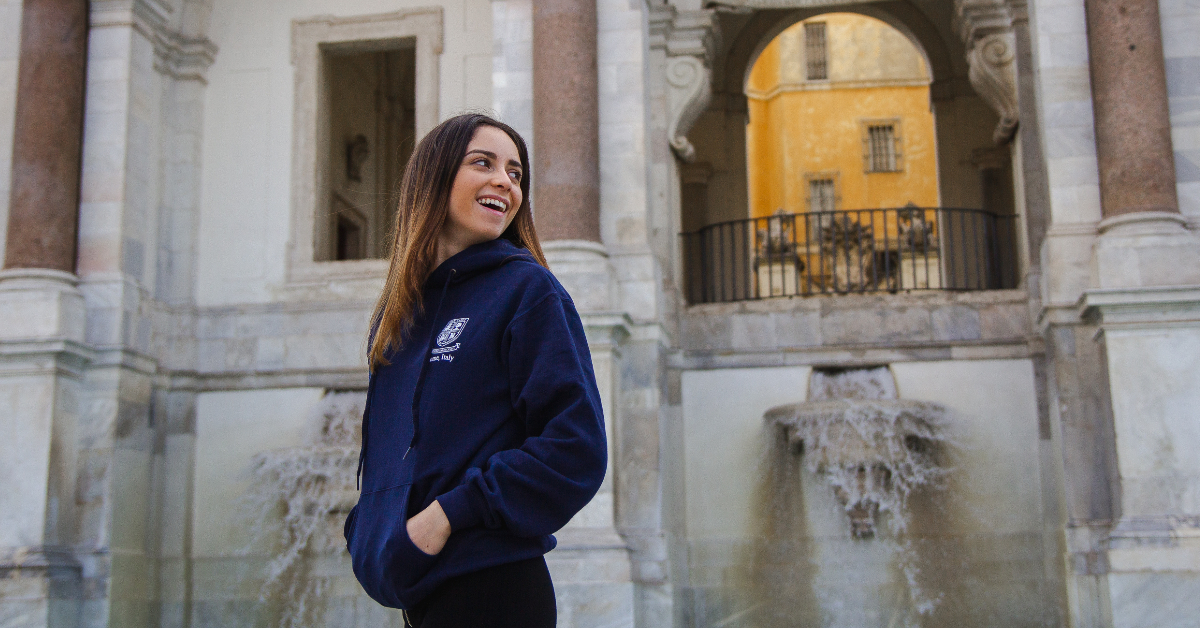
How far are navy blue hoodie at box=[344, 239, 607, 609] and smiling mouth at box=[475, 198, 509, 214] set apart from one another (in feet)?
0.26

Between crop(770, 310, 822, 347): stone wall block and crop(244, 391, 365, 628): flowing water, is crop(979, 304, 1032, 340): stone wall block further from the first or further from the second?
crop(244, 391, 365, 628): flowing water

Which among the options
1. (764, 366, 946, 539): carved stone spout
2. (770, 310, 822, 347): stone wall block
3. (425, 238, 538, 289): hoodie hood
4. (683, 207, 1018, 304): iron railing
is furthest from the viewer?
(683, 207, 1018, 304): iron railing

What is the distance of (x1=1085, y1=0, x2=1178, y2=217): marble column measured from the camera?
28.6 feet

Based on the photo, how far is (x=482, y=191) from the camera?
2.19 metres

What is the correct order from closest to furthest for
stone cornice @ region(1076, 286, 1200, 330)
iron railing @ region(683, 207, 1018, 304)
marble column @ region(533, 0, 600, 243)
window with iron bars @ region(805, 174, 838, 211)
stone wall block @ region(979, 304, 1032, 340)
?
stone cornice @ region(1076, 286, 1200, 330) < marble column @ region(533, 0, 600, 243) < stone wall block @ region(979, 304, 1032, 340) < iron railing @ region(683, 207, 1018, 304) < window with iron bars @ region(805, 174, 838, 211)

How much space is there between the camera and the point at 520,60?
32.8 ft

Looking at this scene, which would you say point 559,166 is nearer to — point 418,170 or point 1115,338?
→ point 1115,338

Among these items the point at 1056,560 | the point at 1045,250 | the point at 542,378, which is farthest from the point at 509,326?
the point at 1056,560

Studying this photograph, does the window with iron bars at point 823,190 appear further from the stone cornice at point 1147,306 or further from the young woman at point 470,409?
the young woman at point 470,409

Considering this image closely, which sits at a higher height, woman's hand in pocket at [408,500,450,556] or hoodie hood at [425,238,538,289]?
hoodie hood at [425,238,538,289]

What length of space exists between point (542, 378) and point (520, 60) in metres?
8.37

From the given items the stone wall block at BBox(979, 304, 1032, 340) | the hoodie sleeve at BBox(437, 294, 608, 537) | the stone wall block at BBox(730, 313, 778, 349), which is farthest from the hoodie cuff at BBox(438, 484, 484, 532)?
the stone wall block at BBox(979, 304, 1032, 340)

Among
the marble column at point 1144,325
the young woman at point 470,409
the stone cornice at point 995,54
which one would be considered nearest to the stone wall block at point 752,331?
the stone cornice at point 995,54

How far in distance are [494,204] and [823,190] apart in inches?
1270
